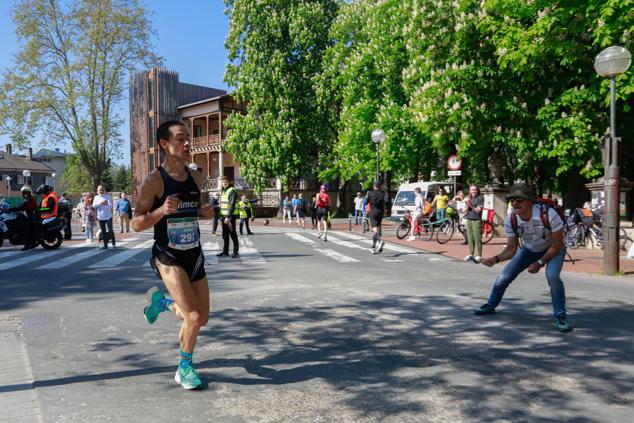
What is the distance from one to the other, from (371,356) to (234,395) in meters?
1.37

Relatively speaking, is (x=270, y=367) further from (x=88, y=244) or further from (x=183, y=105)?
(x=183, y=105)

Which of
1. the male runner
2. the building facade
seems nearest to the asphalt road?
the male runner

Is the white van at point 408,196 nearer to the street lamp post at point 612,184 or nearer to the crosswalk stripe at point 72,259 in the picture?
the crosswalk stripe at point 72,259

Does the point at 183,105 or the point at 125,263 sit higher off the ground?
the point at 183,105

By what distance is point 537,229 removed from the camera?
18.9ft

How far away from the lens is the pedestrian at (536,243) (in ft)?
18.2

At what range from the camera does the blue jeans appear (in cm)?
564

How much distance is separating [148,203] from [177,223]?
25cm

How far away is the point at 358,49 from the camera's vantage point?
30453 mm

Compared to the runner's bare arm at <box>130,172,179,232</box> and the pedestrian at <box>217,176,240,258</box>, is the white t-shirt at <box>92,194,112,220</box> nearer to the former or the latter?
the pedestrian at <box>217,176,240,258</box>

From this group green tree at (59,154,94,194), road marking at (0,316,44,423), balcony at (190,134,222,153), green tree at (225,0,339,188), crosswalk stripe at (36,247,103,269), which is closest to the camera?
road marking at (0,316,44,423)

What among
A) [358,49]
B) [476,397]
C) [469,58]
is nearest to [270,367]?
[476,397]

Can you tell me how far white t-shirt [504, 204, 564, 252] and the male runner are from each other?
3.46m

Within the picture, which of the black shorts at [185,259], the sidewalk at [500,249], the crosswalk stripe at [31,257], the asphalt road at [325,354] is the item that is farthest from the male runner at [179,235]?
the sidewalk at [500,249]
